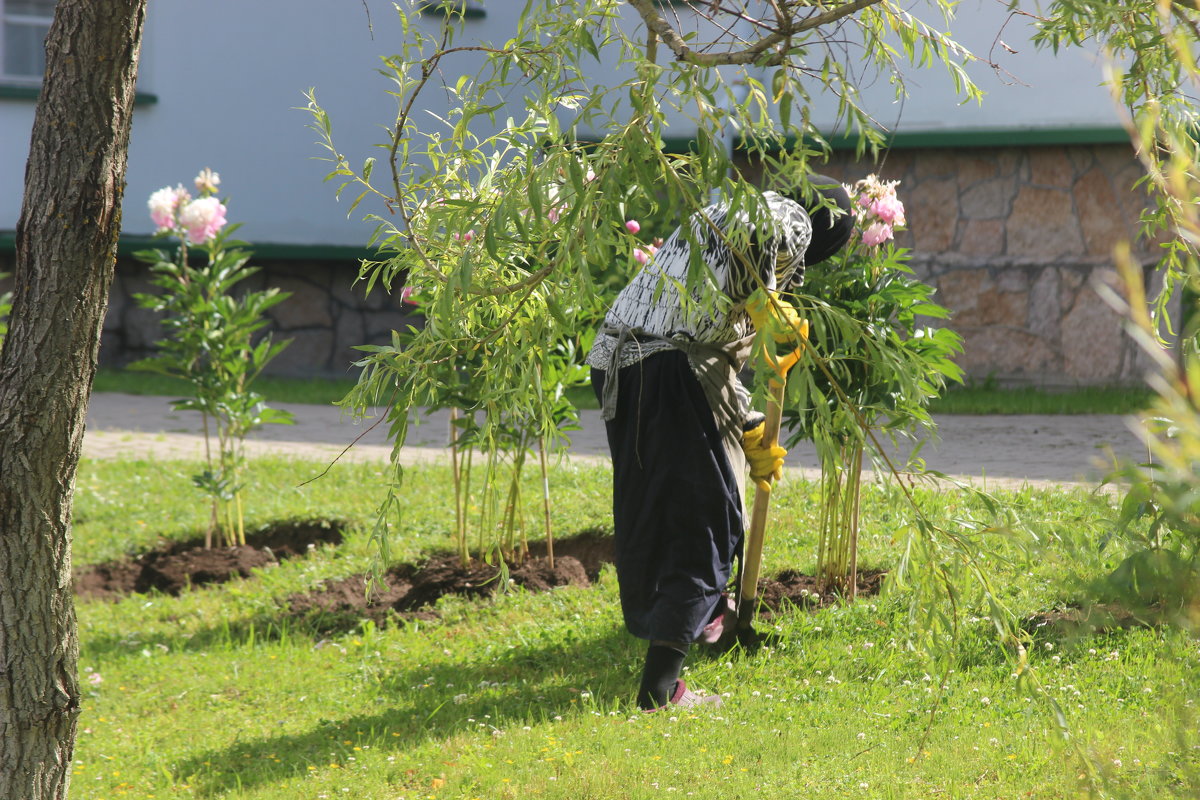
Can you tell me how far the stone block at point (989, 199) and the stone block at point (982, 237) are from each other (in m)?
0.05

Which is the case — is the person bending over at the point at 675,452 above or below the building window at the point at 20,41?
below

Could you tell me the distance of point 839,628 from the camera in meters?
4.30

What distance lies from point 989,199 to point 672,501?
21.4 ft

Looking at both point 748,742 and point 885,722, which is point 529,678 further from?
point 885,722

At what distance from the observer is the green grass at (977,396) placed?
8508 millimetres

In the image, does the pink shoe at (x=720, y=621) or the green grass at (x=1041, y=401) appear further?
the green grass at (x=1041, y=401)

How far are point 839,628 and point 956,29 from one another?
604cm

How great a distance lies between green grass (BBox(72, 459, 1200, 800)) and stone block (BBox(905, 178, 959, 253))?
4189mm

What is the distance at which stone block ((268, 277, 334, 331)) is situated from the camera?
36.4ft

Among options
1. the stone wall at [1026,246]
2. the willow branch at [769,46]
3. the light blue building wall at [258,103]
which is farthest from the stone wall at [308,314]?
the willow branch at [769,46]

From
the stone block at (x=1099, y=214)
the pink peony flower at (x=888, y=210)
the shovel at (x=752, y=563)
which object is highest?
the stone block at (x=1099, y=214)

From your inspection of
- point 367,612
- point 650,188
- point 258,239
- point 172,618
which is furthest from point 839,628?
point 258,239

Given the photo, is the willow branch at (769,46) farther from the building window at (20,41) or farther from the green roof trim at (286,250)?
the building window at (20,41)

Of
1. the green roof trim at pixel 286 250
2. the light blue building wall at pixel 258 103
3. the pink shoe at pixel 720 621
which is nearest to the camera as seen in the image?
the pink shoe at pixel 720 621
